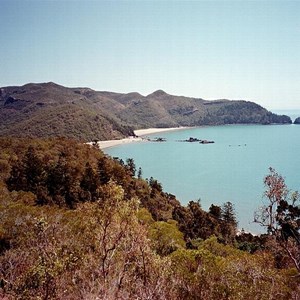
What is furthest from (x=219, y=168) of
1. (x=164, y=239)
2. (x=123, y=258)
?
(x=123, y=258)

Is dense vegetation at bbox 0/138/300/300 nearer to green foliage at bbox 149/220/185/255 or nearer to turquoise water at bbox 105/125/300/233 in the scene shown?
green foliage at bbox 149/220/185/255

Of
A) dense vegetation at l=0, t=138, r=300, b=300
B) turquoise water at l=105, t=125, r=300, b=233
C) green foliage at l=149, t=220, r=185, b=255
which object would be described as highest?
dense vegetation at l=0, t=138, r=300, b=300

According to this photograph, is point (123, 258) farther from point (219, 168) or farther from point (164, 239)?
point (219, 168)

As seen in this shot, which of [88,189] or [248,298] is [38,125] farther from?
[248,298]

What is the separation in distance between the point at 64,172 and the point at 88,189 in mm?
4067

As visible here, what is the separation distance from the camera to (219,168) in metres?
103

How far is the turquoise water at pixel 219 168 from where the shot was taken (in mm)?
69938

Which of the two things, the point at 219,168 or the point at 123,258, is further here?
the point at 219,168

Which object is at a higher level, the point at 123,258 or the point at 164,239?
the point at 123,258

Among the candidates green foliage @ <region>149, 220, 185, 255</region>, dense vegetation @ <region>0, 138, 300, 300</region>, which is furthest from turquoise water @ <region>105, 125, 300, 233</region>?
dense vegetation @ <region>0, 138, 300, 300</region>

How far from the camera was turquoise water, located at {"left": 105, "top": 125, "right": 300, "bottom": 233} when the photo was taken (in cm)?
6994

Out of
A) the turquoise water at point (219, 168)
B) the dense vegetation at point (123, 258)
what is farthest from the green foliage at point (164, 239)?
the turquoise water at point (219, 168)

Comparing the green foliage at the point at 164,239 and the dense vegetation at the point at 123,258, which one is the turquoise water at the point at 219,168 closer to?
the green foliage at the point at 164,239

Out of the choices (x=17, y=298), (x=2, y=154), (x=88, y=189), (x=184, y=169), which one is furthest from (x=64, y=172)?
(x=184, y=169)
